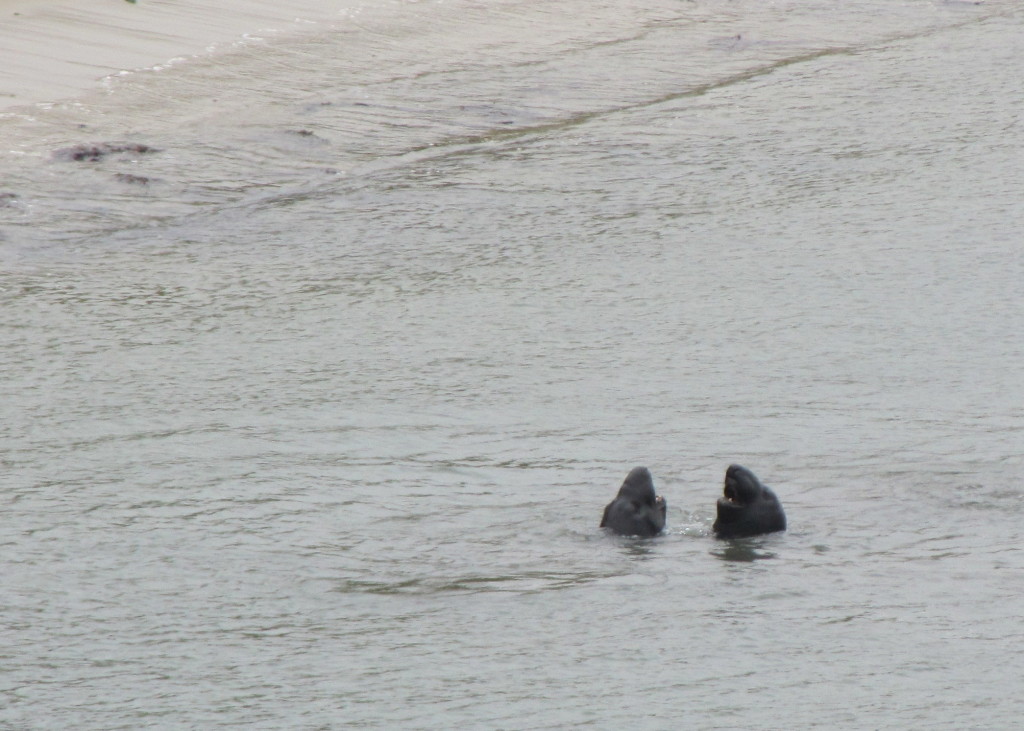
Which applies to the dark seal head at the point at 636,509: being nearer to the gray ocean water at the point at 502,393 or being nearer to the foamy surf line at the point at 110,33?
the gray ocean water at the point at 502,393

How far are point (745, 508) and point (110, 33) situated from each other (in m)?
6.08

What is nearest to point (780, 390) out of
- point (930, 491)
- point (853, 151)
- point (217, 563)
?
point (930, 491)

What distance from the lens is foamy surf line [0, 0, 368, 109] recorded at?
8.32 metres

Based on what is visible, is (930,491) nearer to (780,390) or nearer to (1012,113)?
(780,390)

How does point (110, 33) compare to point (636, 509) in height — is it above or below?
above

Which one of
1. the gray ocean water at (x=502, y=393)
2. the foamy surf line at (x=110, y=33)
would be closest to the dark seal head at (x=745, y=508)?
the gray ocean water at (x=502, y=393)

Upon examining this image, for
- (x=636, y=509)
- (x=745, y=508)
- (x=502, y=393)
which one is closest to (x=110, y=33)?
(x=502, y=393)

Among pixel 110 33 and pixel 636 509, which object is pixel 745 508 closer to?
pixel 636 509

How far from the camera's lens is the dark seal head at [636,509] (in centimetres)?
409

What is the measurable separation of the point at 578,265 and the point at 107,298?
5.40ft

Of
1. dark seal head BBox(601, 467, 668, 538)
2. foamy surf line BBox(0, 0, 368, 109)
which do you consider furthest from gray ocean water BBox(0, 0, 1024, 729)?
foamy surf line BBox(0, 0, 368, 109)

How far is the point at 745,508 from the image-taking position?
13.3 feet

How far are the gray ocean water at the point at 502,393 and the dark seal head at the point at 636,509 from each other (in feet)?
0.18

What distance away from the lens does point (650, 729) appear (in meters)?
3.26
